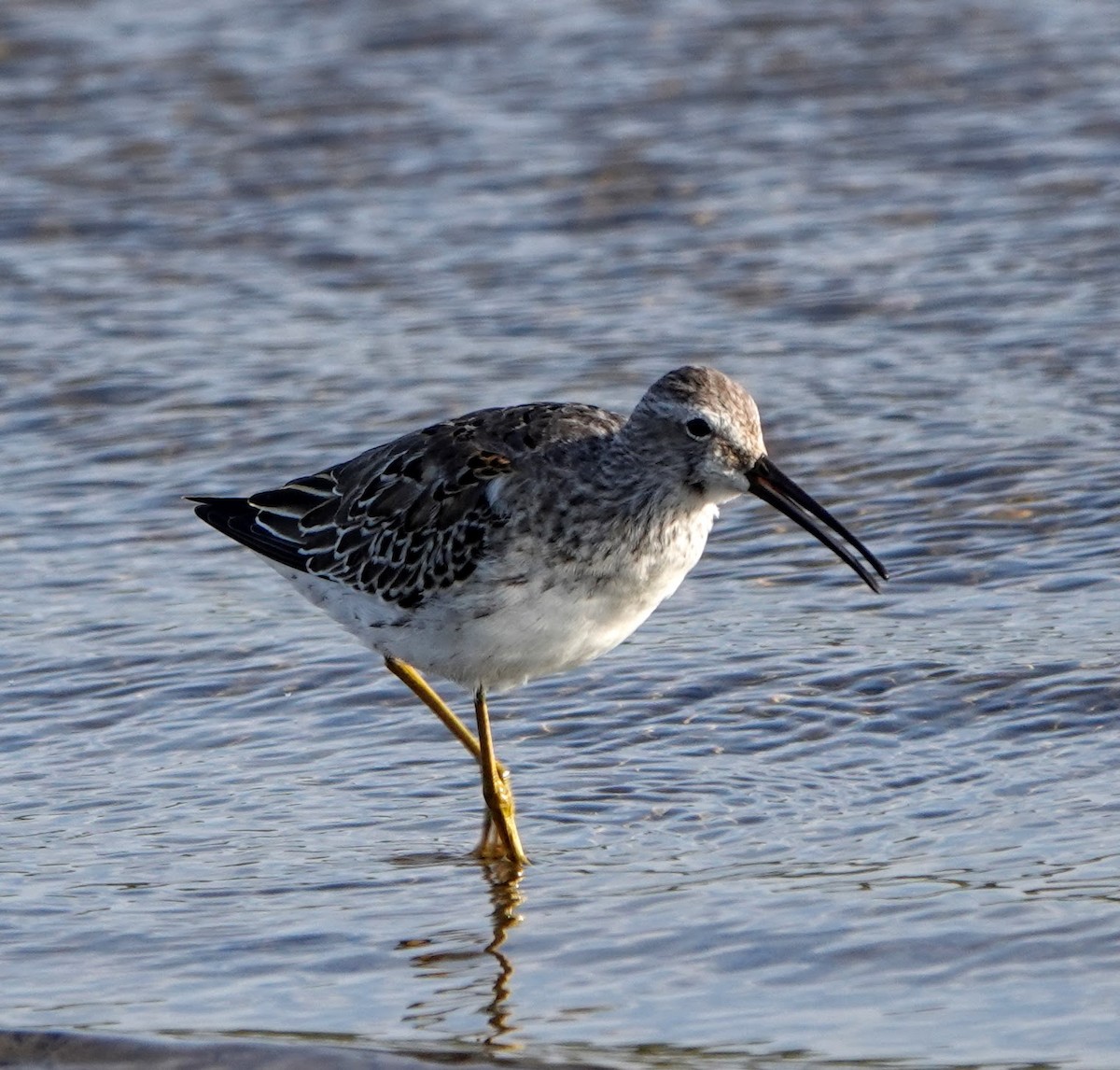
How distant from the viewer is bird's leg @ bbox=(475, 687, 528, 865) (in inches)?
297

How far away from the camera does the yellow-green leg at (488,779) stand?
7.58 metres

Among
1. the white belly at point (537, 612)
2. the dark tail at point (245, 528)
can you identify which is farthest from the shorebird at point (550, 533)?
the dark tail at point (245, 528)

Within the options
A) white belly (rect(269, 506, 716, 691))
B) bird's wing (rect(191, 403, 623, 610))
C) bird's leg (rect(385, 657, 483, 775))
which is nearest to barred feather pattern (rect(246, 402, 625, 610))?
bird's wing (rect(191, 403, 623, 610))

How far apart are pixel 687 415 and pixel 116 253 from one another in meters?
8.04

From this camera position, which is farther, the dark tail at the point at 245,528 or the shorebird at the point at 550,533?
the dark tail at the point at 245,528

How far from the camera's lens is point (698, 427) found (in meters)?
7.66

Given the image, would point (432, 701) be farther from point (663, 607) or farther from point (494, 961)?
point (494, 961)

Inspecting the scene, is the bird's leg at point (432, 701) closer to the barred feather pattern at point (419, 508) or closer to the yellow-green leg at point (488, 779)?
the yellow-green leg at point (488, 779)

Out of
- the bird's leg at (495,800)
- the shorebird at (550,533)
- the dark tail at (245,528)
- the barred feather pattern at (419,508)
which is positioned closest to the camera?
the bird's leg at (495,800)

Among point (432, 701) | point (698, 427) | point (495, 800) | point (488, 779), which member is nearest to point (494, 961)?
point (495, 800)

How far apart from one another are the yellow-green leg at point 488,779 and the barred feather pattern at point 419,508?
41cm

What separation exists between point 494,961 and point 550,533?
166cm

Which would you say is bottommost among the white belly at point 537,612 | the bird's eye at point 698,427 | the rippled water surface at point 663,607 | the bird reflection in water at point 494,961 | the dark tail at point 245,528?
the rippled water surface at point 663,607

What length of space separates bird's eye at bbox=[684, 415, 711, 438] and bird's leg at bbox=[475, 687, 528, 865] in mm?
1250
